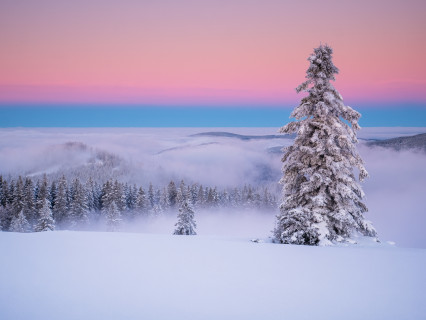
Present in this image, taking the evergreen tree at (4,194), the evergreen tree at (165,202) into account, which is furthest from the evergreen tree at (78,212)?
the evergreen tree at (165,202)

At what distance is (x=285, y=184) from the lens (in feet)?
48.7

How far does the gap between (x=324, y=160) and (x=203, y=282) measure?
10.7m

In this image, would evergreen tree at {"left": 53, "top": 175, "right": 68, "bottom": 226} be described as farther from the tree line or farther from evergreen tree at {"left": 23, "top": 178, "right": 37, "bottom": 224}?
evergreen tree at {"left": 23, "top": 178, "right": 37, "bottom": 224}

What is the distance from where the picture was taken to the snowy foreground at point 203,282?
4.45m

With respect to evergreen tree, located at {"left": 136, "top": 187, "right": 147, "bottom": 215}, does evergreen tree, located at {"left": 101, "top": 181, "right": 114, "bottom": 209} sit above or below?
above

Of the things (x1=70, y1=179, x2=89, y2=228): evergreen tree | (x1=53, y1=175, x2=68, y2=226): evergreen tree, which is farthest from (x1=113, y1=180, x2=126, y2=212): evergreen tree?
(x1=53, y1=175, x2=68, y2=226): evergreen tree

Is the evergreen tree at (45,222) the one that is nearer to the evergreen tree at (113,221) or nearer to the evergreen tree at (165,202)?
the evergreen tree at (113,221)

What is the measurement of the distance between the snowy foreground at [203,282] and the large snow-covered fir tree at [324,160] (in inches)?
224

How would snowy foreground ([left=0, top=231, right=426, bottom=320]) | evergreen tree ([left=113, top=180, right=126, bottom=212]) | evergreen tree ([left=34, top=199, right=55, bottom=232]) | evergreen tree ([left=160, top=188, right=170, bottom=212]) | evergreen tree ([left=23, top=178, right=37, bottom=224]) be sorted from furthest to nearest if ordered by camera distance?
evergreen tree ([left=160, top=188, right=170, bottom=212]) → evergreen tree ([left=113, top=180, right=126, bottom=212]) → evergreen tree ([left=23, top=178, right=37, bottom=224]) → evergreen tree ([left=34, top=199, right=55, bottom=232]) → snowy foreground ([left=0, top=231, right=426, bottom=320])

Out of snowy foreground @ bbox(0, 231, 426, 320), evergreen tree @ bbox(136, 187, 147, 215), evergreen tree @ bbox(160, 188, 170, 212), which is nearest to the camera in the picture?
snowy foreground @ bbox(0, 231, 426, 320)

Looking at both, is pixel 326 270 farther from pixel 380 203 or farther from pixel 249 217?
pixel 380 203

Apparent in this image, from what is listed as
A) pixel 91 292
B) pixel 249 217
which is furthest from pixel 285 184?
pixel 249 217

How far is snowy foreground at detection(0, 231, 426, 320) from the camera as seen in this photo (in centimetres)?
445

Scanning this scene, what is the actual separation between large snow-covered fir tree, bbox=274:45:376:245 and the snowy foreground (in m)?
5.68
